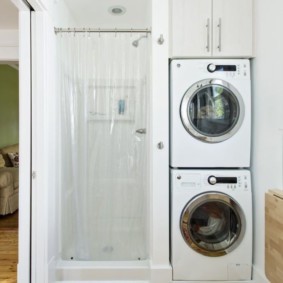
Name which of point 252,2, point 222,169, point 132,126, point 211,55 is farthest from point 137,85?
point 252,2

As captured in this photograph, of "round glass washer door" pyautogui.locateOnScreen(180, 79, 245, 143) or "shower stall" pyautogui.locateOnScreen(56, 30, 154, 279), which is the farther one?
"shower stall" pyautogui.locateOnScreen(56, 30, 154, 279)

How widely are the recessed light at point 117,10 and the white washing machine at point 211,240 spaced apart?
1.80 m

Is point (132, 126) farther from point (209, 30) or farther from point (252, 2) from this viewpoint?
point (252, 2)

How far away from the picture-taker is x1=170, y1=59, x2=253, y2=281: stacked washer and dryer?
184cm

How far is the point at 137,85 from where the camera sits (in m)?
1.98

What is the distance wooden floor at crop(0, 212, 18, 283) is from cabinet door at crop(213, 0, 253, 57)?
2501 millimetres

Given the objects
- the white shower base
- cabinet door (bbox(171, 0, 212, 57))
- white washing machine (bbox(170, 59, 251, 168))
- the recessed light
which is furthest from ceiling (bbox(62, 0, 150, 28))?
the white shower base

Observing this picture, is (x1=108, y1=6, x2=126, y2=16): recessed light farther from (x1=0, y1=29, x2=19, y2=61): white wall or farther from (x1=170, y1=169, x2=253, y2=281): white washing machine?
(x1=170, y1=169, x2=253, y2=281): white washing machine

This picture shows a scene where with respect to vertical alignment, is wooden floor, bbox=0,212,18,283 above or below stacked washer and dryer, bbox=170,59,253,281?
below

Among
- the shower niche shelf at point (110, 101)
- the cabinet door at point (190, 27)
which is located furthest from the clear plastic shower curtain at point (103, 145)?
the cabinet door at point (190, 27)

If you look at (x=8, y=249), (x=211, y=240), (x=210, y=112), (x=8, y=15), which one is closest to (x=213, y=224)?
(x=211, y=240)

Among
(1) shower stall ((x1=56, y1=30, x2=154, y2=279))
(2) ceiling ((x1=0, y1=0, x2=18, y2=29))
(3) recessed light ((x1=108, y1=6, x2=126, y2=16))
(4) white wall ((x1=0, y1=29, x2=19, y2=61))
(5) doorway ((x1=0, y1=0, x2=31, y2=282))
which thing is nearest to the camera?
(5) doorway ((x1=0, y1=0, x2=31, y2=282))

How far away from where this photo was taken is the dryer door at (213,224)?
183 centimetres

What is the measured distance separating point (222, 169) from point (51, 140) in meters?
1.38
